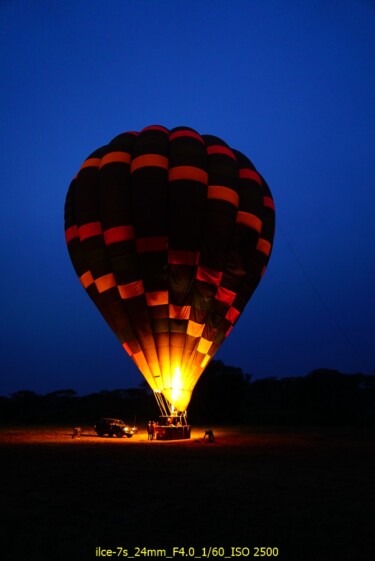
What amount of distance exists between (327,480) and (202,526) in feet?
14.2

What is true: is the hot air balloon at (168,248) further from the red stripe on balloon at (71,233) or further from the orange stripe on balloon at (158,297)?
the red stripe on balloon at (71,233)

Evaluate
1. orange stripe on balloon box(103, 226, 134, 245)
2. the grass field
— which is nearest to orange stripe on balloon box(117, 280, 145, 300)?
orange stripe on balloon box(103, 226, 134, 245)

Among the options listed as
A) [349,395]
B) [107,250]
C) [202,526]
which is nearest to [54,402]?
[349,395]

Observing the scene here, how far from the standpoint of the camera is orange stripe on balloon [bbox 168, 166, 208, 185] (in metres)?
18.9

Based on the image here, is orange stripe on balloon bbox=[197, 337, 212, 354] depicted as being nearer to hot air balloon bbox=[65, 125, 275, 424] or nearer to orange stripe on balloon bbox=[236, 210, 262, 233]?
hot air balloon bbox=[65, 125, 275, 424]

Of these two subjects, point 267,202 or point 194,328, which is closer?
point 194,328

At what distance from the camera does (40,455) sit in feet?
46.6

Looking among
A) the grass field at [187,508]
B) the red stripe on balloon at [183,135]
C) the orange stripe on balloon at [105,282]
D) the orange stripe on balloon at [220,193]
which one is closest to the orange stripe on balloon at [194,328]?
the orange stripe on balloon at [105,282]

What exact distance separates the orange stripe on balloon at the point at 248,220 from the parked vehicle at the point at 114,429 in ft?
31.8

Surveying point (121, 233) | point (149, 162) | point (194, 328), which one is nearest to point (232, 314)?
point (194, 328)

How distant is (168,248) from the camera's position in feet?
61.1

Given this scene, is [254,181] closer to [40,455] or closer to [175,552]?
[40,455]

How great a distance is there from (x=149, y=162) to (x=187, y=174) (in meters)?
1.44

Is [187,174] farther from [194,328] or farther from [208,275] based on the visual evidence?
[194,328]
